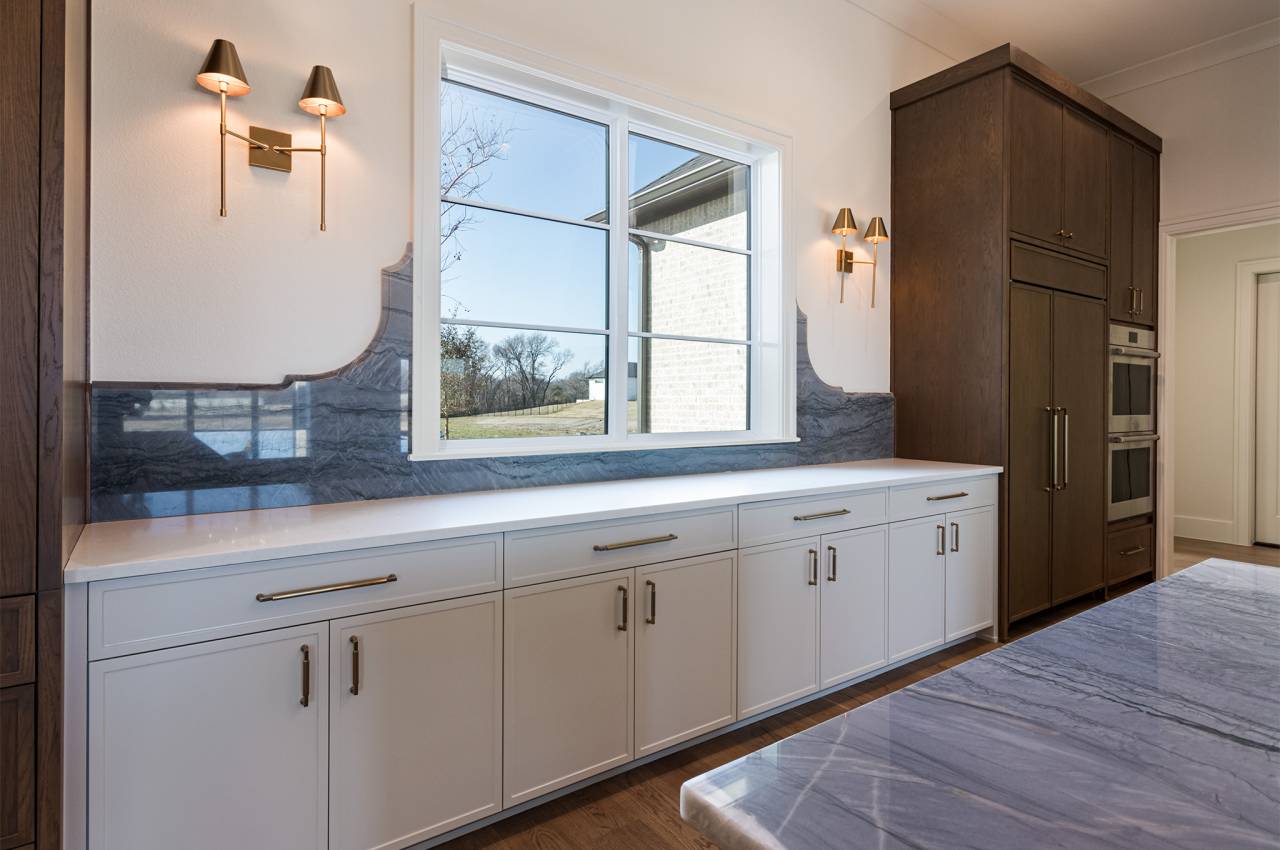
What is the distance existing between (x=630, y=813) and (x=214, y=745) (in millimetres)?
1104

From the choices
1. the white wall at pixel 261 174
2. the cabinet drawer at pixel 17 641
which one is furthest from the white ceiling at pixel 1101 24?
the cabinet drawer at pixel 17 641

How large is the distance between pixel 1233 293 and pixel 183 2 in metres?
6.87

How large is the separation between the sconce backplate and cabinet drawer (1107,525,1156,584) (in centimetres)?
447

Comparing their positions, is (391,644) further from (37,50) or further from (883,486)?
(883,486)

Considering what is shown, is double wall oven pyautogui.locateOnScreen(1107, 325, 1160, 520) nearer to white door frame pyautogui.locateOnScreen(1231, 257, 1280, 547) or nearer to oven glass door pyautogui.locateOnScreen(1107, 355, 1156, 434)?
oven glass door pyautogui.locateOnScreen(1107, 355, 1156, 434)

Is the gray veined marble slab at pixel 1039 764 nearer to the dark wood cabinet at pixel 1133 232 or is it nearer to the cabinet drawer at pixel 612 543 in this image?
the cabinet drawer at pixel 612 543

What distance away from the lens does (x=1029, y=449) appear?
3404 millimetres

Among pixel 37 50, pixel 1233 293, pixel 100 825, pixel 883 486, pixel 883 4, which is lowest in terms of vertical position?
pixel 100 825

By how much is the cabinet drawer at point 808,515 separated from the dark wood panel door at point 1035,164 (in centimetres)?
163

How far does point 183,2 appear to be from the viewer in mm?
1873

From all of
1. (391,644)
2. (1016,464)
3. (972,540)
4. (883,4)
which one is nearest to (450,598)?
(391,644)

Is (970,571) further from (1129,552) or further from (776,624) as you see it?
(1129,552)

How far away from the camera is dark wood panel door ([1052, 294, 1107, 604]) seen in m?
3.56

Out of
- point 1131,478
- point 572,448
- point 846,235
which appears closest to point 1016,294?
point 846,235
